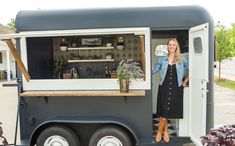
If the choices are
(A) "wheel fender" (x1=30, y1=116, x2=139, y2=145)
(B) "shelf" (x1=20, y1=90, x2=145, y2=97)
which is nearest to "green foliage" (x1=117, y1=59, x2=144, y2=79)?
Result: (B) "shelf" (x1=20, y1=90, x2=145, y2=97)

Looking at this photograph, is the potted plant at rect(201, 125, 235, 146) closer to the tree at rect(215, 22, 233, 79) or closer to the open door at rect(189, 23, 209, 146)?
the open door at rect(189, 23, 209, 146)

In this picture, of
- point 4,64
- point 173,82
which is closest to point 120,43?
point 173,82

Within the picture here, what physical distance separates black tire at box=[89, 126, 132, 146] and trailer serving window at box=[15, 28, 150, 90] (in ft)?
2.27

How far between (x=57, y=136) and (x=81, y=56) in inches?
113

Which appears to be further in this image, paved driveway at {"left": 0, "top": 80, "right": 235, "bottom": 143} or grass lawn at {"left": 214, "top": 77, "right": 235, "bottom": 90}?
grass lawn at {"left": 214, "top": 77, "right": 235, "bottom": 90}

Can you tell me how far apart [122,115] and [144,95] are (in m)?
0.55

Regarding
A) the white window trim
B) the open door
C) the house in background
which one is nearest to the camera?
the open door

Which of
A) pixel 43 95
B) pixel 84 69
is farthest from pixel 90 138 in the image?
pixel 84 69

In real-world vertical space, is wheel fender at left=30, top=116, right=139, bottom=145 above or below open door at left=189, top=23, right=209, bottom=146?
below

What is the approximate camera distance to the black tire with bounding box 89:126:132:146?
198 inches

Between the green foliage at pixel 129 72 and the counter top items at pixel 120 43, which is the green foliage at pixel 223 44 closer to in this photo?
the counter top items at pixel 120 43

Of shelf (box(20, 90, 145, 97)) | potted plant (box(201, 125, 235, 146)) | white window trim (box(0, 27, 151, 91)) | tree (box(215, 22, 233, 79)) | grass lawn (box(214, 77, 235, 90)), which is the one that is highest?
tree (box(215, 22, 233, 79))

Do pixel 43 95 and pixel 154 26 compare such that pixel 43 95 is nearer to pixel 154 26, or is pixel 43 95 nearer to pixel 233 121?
pixel 154 26

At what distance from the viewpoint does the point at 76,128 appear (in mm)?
5344
